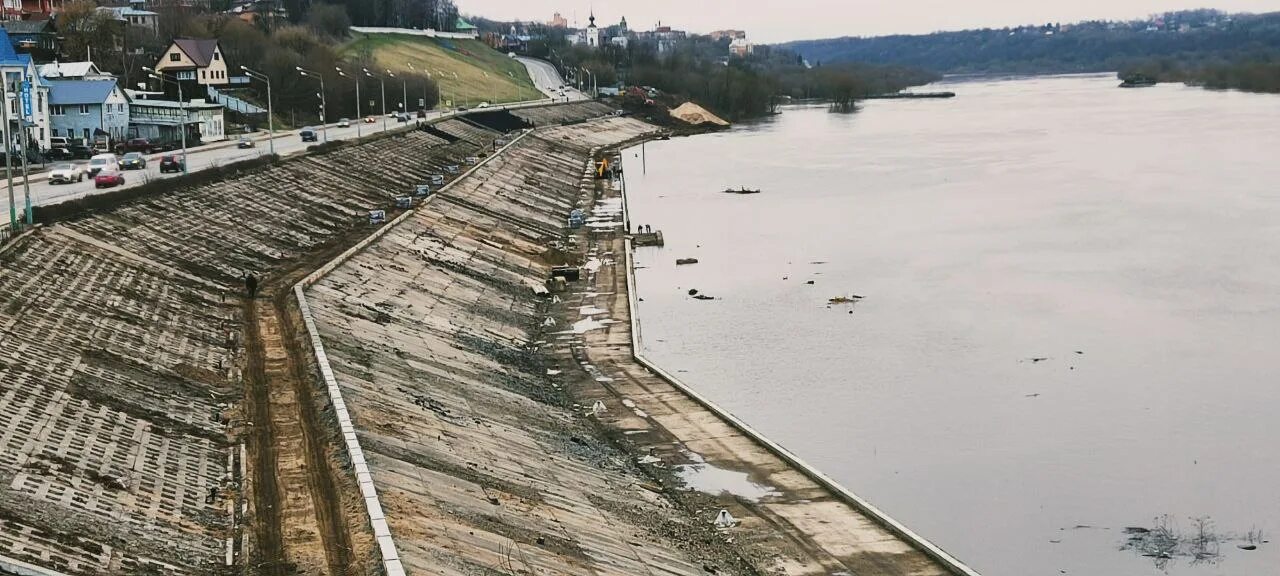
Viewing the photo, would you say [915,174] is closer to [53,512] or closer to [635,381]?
[635,381]

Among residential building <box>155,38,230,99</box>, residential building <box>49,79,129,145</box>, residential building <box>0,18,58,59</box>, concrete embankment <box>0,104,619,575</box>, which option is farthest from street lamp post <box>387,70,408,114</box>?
concrete embankment <box>0,104,619,575</box>

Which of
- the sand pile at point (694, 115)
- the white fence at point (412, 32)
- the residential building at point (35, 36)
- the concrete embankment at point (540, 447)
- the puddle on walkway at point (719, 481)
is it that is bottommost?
the puddle on walkway at point (719, 481)

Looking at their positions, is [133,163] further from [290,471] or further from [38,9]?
[38,9]

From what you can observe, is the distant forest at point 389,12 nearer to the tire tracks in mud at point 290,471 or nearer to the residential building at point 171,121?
the residential building at point 171,121

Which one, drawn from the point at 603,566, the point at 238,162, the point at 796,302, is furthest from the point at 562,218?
the point at 603,566

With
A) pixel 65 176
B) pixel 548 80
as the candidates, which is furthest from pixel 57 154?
pixel 548 80

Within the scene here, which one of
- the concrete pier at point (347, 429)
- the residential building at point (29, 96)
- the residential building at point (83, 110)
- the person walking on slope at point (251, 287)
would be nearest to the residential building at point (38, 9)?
the residential building at point (83, 110)

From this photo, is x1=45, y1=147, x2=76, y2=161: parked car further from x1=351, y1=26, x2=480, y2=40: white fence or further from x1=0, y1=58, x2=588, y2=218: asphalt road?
x1=351, y1=26, x2=480, y2=40: white fence
